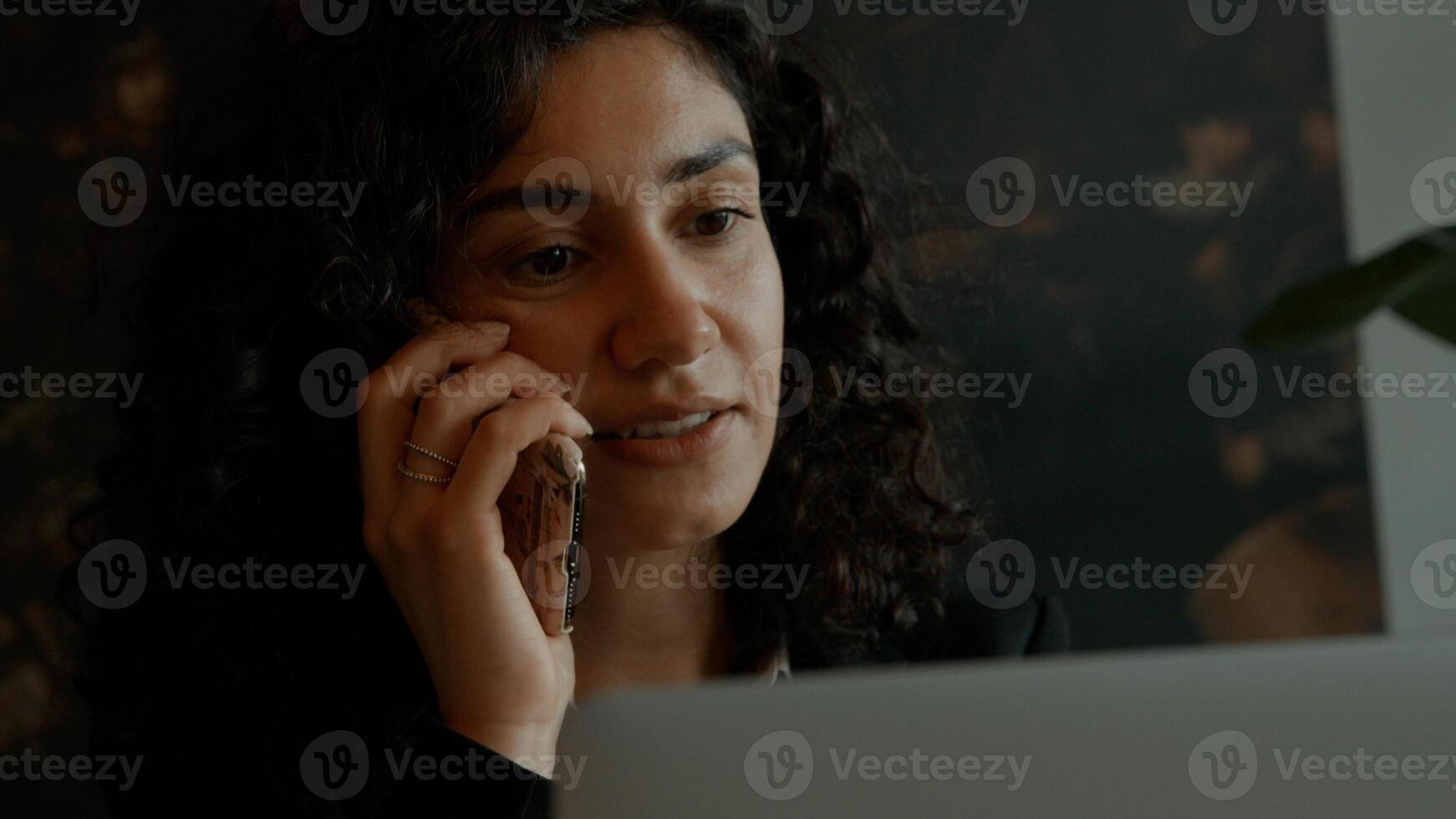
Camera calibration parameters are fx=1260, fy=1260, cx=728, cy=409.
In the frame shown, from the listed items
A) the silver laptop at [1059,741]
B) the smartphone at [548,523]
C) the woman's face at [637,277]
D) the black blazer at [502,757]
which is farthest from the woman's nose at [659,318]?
the silver laptop at [1059,741]

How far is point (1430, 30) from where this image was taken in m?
1.71

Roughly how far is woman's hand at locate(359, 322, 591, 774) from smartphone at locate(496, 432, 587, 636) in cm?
2

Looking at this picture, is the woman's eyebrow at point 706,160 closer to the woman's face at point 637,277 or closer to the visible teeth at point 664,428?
the woman's face at point 637,277

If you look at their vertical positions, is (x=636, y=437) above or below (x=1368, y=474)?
above

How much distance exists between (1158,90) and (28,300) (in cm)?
142

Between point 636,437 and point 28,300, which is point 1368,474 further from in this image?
point 28,300

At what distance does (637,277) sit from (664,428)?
5.8 inches

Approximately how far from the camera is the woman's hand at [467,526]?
3.59 ft

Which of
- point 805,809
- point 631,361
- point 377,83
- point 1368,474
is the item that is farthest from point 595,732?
point 1368,474

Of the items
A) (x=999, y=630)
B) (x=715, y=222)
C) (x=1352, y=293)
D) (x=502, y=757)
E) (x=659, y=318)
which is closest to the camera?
(x=1352, y=293)

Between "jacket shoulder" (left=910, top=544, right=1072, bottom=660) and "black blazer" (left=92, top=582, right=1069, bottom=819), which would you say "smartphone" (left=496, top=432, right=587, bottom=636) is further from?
"jacket shoulder" (left=910, top=544, right=1072, bottom=660)

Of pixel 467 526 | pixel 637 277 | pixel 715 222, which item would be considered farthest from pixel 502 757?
pixel 715 222

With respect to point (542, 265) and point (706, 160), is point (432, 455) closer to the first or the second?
point (542, 265)

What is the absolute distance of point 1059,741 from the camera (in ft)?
1.05
